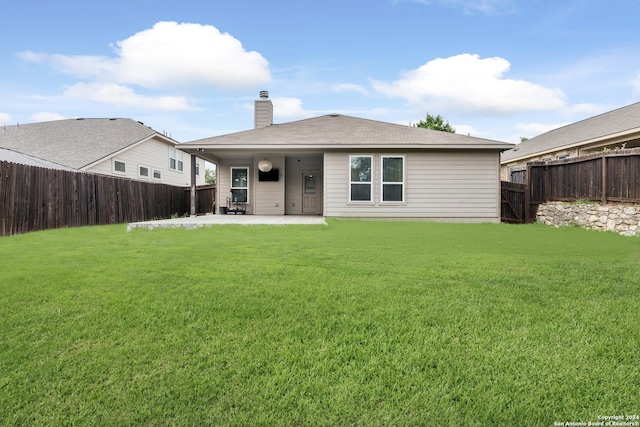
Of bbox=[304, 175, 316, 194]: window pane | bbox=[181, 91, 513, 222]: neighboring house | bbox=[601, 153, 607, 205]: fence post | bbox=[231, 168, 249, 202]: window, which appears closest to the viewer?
bbox=[601, 153, 607, 205]: fence post

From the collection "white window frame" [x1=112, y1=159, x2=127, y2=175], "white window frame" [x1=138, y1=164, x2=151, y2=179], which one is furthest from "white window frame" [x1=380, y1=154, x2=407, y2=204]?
"white window frame" [x1=138, y1=164, x2=151, y2=179]

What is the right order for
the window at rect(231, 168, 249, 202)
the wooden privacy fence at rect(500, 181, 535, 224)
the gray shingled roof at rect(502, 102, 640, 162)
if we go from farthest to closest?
the window at rect(231, 168, 249, 202), the gray shingled roof at rect(502, 102, 640, 162), the wooden privacy fence at rect(500, 181, 535, 224)

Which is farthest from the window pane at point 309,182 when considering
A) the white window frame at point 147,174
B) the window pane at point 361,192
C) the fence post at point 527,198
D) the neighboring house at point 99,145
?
the white window frame at point 147,174

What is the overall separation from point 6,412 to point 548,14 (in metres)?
15.3

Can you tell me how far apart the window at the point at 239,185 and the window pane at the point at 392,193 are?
5436 millimetres

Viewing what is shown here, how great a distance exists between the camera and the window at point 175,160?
22.4m

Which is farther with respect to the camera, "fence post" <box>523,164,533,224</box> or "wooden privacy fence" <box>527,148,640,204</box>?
"fence post" <box>523,164,533,224</box>

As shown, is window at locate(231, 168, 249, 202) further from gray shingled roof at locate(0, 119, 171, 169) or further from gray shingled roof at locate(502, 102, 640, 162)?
gray shingled roof at locate(502, 102, 640, 162)

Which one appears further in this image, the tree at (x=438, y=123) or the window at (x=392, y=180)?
the tree at (x=438, y=123)

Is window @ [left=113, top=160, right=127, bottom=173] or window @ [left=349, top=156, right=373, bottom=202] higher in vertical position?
window @ [left=113, top=160, right=127, bottom=173]

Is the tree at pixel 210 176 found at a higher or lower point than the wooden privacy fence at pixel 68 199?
higher

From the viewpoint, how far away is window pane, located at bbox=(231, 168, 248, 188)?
46.0 feet

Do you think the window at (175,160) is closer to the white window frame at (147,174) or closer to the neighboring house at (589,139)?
the white window frame at (147,174)

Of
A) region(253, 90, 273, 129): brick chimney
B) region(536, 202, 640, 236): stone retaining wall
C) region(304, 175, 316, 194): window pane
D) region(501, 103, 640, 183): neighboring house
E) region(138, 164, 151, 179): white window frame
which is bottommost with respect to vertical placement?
region(536, 202, 640, 236): stone retaining wall
